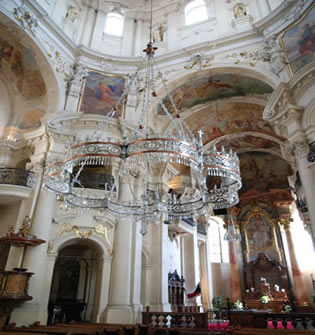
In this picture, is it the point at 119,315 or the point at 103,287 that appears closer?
the point at 119,315

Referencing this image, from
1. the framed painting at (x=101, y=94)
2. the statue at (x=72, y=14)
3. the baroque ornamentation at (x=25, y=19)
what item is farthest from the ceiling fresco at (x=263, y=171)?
the baroque ornamentation at (x=25, y=19)

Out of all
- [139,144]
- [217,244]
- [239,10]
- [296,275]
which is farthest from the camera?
[217,244]

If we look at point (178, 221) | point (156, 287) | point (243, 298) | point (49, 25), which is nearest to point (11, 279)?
point (156, 287)

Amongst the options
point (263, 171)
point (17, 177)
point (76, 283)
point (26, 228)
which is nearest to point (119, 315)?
point (76, 283)

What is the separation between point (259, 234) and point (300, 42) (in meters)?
11.4

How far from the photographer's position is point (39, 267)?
313 inches

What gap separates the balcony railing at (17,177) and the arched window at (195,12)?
958 centimetres

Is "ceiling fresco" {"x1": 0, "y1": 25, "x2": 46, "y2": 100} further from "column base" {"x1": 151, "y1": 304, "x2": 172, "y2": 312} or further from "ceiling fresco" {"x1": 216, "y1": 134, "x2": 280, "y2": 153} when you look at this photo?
"column base" {"x1": 151, "y1": 304, "x2": 172, "y2": 312}

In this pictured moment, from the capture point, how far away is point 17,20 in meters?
9.45

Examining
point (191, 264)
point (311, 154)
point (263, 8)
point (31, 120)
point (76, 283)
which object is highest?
point (263, 8)

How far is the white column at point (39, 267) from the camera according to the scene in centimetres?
734

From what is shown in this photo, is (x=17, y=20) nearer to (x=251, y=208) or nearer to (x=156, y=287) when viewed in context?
(x=156, y=287)

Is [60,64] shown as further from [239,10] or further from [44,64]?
[239,10]

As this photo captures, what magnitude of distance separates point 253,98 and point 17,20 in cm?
904
